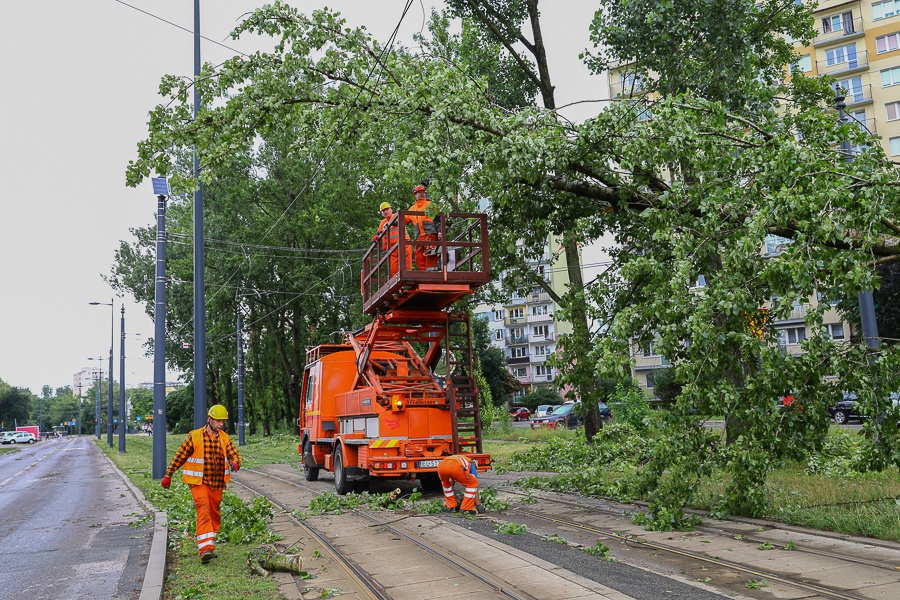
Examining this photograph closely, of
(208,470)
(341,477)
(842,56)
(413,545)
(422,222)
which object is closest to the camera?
(208,470)

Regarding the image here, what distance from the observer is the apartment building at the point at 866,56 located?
4938cm

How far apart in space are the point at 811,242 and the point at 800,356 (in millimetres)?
1522

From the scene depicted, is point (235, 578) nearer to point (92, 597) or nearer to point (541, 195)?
point (92, 597)

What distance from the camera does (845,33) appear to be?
170 ft

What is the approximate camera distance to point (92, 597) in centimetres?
692

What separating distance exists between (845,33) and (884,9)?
2592 mm

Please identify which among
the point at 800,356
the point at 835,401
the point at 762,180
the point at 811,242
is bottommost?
the point at 835,401

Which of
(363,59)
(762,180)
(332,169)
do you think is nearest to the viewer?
(762,180)

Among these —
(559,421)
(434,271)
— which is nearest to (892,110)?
(559,421)

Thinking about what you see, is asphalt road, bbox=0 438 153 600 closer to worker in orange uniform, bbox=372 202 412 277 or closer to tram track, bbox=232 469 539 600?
tram track, bbox=232 469 539 600

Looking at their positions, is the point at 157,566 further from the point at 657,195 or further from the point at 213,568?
the point at 657,195

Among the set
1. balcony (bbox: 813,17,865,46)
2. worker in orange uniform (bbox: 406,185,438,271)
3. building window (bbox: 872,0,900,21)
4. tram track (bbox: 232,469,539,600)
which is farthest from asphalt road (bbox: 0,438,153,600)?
building window (bbox: 872,0,900,21)

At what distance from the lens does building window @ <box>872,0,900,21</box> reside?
49.3m

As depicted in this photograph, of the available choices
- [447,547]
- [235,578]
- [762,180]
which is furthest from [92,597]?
[762,180]
